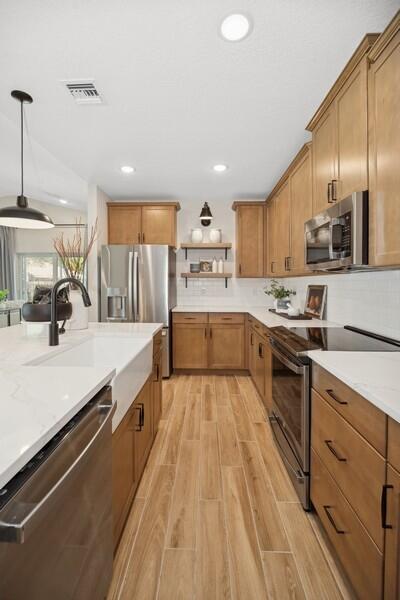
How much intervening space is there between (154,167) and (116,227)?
4.08 ft

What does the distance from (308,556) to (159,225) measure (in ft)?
12.5

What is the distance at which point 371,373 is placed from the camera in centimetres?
118

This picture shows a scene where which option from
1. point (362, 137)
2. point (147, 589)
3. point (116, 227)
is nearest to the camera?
point (147, 589)

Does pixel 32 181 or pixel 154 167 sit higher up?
pixel 32 181

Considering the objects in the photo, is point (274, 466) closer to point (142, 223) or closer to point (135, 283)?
point (135, 283)

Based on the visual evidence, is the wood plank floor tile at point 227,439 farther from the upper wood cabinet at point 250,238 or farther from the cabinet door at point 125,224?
the cabinet door at point 125,224

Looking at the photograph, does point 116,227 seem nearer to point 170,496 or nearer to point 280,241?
point 280,241

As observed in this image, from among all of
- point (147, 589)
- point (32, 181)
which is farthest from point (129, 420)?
point (32, 181)

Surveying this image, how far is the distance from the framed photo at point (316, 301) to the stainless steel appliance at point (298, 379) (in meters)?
0.64

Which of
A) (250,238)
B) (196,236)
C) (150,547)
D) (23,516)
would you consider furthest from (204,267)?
(23,516)

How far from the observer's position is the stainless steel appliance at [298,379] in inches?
65.2

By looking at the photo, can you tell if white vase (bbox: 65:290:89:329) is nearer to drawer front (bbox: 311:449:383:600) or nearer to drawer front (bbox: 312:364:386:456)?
drawer front (bbox: 312:364:386:456)

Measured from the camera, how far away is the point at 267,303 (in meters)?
4.70

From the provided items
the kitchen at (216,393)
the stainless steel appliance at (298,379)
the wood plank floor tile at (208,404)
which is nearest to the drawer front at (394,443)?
the kitchen at (216,393)
